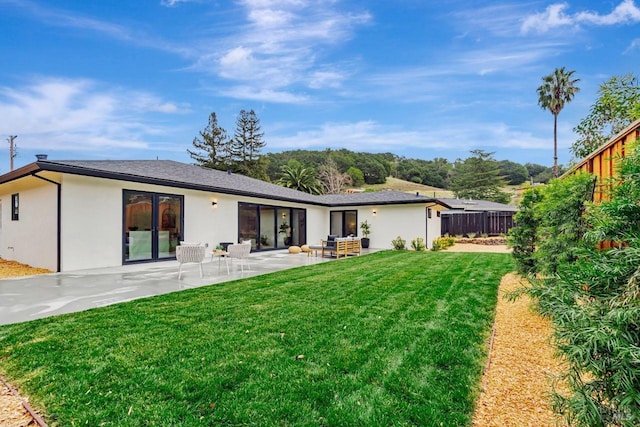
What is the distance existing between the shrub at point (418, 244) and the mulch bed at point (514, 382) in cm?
1083

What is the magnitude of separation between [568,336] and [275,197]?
12.7 meters

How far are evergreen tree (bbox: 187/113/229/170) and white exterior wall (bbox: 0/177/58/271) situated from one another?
28.2 meters

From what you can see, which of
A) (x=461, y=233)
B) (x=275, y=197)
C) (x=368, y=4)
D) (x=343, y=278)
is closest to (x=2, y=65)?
(x=275, y=197)

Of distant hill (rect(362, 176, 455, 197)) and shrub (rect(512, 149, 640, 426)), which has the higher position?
distant hill (rect(362, 176, 455, 197))

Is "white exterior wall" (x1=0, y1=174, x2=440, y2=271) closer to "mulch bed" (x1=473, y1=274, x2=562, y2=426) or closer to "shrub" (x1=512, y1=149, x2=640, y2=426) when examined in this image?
"mulch bed" (x1=473, y1=274, x2=562, y2=426)

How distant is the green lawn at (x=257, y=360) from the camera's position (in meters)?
2.31

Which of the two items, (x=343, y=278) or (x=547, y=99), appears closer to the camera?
(x=343, y=278)

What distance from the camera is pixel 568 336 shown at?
5.05 ft

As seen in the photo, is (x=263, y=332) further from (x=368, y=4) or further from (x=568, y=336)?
(x=368, y=4)

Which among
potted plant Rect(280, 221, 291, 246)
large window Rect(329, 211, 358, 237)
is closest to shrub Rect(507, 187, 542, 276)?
potted plant Rect(280, 221, 291, 246)

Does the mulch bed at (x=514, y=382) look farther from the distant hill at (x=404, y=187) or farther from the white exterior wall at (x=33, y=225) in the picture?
the distant hill at (x=404, y=187)

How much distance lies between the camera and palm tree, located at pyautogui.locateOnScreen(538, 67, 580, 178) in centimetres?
2447

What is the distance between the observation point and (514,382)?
2.85 meters

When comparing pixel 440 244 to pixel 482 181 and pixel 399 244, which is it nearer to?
pixel 399 244
